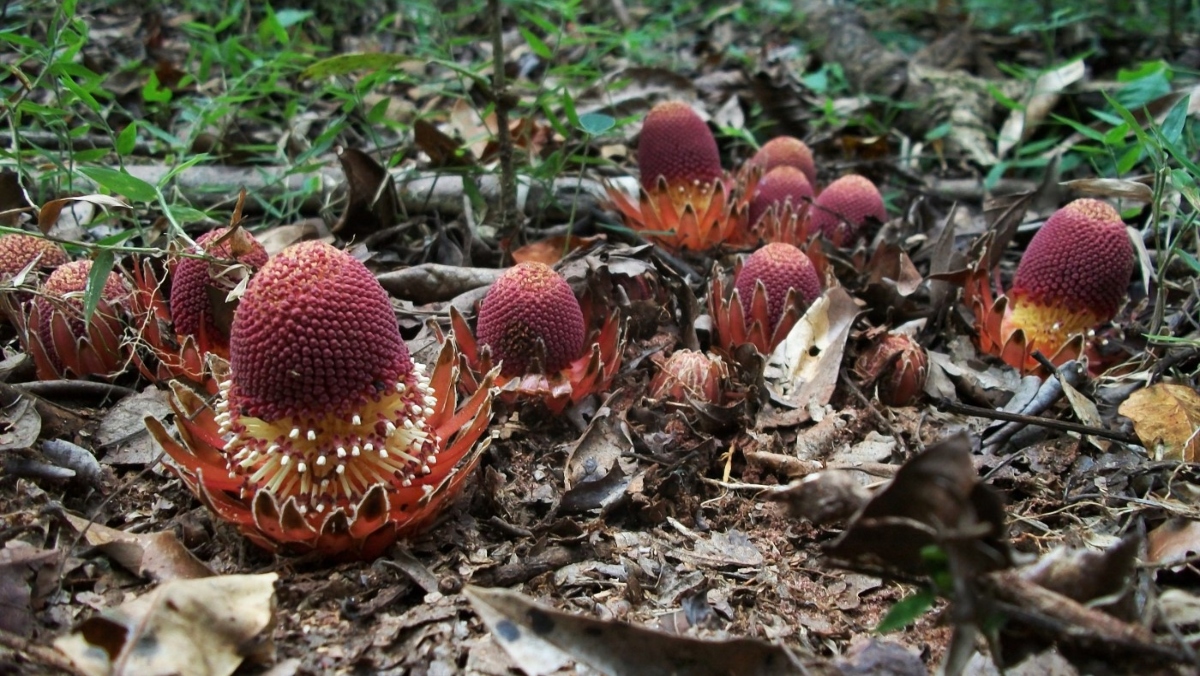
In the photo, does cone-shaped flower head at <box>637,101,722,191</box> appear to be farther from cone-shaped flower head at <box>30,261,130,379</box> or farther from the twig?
the twig

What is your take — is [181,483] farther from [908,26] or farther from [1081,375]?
[908,26]

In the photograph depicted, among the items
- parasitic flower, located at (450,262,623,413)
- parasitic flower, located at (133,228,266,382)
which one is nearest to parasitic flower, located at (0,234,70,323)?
parasitic flower, located at (133,228,266,382)

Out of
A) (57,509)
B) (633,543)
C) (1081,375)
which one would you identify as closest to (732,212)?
(1081,375)

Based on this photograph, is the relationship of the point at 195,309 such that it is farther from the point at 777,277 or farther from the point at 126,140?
the point at 777,277

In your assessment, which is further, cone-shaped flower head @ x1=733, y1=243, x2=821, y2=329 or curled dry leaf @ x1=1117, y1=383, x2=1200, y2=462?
cone-shaped flower head @ x1=733, y1=243, x2=821, y2=329

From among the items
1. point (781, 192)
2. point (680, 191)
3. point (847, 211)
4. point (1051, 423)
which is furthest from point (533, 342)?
point (847, 211)

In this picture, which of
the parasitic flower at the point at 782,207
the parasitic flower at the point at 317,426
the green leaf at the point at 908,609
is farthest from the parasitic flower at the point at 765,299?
the green leaf at the point at 908,609
